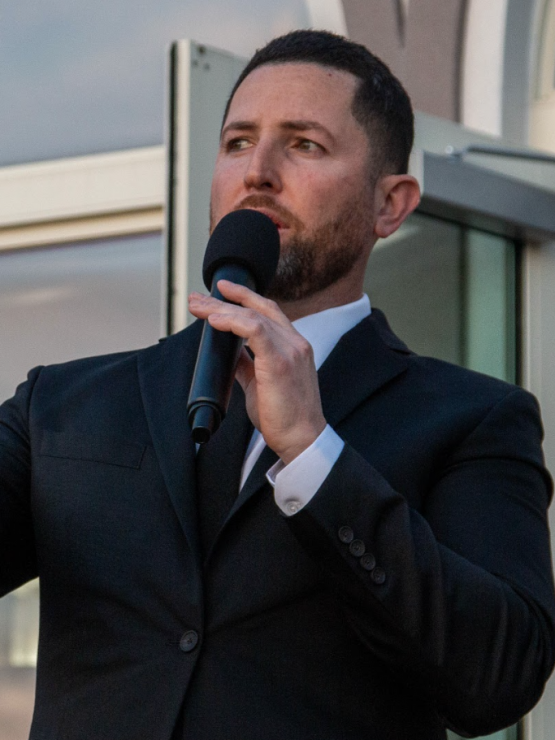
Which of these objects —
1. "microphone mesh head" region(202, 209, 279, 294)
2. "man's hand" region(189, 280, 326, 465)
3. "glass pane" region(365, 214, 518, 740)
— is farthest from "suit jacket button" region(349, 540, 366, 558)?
"glass pane" region(365, 214, 518, 740)

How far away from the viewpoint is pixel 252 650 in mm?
1771

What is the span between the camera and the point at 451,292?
4.10 m

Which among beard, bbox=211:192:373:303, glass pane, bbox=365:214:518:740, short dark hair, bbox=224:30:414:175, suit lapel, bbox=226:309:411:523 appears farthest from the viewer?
glass pane, bbox=365:214:518:740

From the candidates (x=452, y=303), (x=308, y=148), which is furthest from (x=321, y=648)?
(x=452, y=303)

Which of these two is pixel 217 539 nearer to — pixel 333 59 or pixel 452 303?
pixel 333 59

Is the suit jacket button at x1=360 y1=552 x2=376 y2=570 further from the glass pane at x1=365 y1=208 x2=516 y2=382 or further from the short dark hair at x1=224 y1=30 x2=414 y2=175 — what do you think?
the glass pane at x1=365 y1=208 x2=516 y2=382

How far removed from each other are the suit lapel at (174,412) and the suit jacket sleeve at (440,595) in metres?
0.26

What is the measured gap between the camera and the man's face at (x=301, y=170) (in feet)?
6.88

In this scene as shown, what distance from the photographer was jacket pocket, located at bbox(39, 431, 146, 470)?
6.39 feet

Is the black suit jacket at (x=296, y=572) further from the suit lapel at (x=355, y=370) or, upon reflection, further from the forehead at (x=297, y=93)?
the forehead at (x=297, y=93)

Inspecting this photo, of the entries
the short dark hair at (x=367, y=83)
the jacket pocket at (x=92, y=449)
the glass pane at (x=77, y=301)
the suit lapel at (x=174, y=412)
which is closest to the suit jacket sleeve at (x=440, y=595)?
the suit lapel at (x=174, y=412)

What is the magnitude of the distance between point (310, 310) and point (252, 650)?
0.63 meters

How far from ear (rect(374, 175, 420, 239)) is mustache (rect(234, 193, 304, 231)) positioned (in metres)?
0.32

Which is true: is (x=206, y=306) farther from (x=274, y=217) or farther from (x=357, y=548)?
(x=274, y=217)
